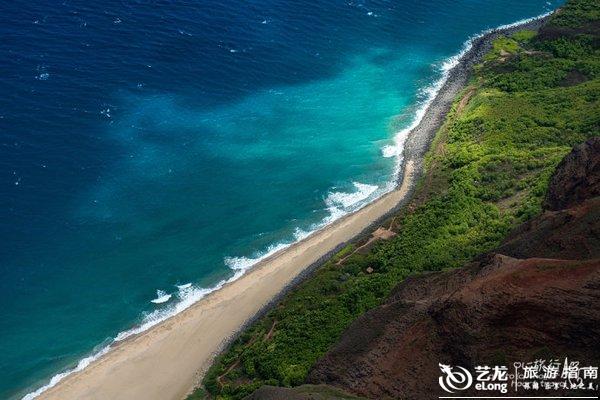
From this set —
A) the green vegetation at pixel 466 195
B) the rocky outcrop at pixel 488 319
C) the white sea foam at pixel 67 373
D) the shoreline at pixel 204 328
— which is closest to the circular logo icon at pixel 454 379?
the rocky outcrop at pixel 488 319

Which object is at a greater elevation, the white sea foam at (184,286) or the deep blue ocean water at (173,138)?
the deep blue ocean water at (173,138)

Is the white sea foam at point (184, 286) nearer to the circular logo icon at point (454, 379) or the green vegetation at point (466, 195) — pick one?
the green vegetation at point (466, 195)

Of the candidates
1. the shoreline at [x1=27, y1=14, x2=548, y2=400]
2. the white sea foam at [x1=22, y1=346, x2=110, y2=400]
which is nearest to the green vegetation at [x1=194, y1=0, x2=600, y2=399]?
the shoreline at [x1=27, y1=14, x2=548, y2=400]

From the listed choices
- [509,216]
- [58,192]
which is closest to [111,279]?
[58,192]

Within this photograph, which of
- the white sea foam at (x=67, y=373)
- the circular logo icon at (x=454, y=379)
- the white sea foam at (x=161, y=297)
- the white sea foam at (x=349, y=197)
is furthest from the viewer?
the white sea foam at (x=349, y=197)

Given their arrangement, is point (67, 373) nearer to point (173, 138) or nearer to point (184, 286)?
point (184, 286)

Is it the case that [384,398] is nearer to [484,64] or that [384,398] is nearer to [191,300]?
[191,300]
